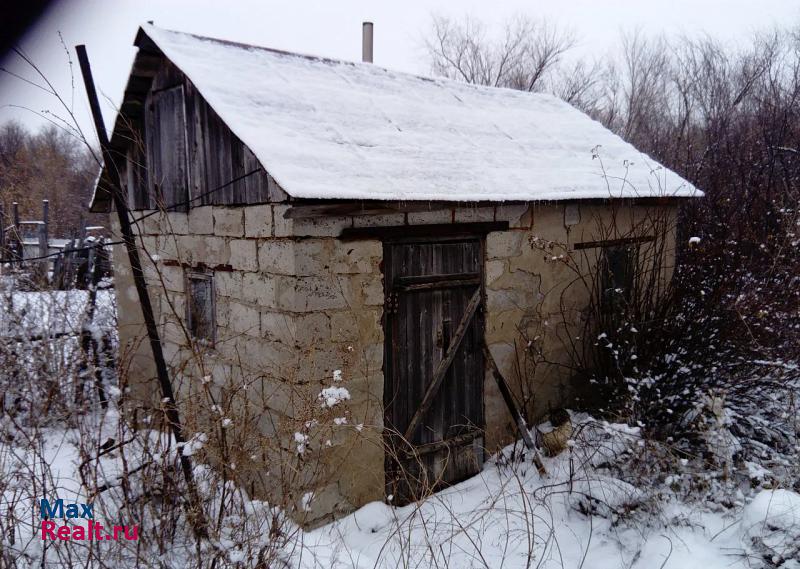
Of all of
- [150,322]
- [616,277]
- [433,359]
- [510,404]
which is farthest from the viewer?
[616,277]

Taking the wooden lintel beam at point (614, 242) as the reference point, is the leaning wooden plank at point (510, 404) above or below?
below

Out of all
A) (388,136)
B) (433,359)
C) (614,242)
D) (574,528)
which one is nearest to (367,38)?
(388,136)

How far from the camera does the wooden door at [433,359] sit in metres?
4.40

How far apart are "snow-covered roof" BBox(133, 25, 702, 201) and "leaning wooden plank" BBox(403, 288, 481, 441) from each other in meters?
0.97

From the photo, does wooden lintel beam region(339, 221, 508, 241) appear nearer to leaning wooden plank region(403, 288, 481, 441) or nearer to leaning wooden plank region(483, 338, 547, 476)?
leaning wooden plank region(403, 288, 481, 441)

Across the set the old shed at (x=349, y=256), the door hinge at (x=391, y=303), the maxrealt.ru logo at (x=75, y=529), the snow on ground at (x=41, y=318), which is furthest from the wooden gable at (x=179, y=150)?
the maxrealt.ru logo at (x=75, y=529)

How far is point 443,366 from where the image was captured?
15.4 feet

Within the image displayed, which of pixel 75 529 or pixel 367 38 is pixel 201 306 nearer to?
pixel 75 529

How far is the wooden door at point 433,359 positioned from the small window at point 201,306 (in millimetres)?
1599

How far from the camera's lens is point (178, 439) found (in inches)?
116

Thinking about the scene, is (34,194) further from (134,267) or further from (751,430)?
(751,430)

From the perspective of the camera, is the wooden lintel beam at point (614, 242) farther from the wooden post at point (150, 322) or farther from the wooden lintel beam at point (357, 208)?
the wooden post at point (150, 322)

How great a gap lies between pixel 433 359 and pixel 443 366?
0.34ft

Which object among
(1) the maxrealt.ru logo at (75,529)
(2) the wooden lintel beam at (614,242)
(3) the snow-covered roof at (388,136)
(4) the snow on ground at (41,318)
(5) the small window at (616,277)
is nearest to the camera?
(1) the maxrealt.ru logo at (75,529)
